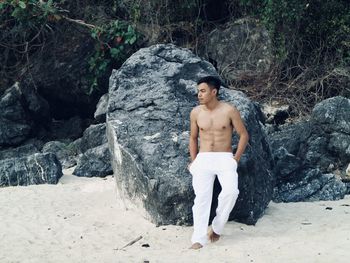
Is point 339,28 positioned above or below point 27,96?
above

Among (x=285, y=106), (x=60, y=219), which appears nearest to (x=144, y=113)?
(x=60, y=219)

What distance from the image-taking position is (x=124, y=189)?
7176 mm

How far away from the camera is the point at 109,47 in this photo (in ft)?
42.9

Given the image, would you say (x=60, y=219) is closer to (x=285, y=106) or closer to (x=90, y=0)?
Result: (x=285, y=106)

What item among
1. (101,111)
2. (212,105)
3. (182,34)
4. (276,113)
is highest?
(182,34)

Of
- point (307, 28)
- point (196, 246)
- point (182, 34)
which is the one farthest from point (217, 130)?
point (182, 34)

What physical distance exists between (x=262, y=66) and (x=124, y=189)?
647 cm

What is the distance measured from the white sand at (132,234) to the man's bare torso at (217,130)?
0.94 m

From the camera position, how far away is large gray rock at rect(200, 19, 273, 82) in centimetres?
1278

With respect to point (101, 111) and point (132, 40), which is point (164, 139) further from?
point (132, 40)

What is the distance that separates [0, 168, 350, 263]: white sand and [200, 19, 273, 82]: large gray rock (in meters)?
5.54

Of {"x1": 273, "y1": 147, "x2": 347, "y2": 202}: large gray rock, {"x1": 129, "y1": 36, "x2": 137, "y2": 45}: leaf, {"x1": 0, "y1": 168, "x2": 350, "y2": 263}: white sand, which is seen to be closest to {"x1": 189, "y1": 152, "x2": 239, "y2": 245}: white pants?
{"x1": 0, "y1": 168, "x2": 350, "y2": 263}: white sand

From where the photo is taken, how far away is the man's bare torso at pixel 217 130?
6066 mm

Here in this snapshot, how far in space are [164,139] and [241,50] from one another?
21.0 feet
